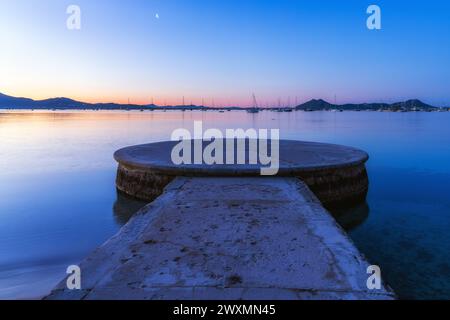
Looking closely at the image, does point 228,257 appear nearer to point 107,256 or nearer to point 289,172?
point 107,256

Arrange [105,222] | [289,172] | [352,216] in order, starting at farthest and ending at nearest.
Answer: [352,216], [105,222], [289,172]

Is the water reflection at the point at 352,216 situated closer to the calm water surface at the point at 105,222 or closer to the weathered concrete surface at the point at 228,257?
the calm water surface at the point at 105,222

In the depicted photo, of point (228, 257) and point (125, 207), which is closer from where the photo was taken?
point (228, 257)

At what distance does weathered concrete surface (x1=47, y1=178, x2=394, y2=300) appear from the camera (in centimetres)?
286

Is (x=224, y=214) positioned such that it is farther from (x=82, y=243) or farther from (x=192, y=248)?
(x=82, y=243)

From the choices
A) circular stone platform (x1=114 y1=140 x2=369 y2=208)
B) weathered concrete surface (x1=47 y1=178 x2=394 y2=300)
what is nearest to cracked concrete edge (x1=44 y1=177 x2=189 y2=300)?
weathered concrete surface (x1=47 y1=178 x2=394 y2=300)

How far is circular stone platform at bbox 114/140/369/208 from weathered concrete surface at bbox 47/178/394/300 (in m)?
2.29

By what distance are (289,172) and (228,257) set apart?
463 centimetres

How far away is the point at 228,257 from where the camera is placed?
3.49 meters

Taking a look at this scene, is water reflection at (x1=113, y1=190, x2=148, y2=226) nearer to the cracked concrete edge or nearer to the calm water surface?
the calm water surface

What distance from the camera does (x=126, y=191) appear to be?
996cm

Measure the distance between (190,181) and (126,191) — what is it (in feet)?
11.4

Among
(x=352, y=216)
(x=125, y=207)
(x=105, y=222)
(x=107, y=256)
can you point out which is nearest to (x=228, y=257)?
(x=107, y=256)
